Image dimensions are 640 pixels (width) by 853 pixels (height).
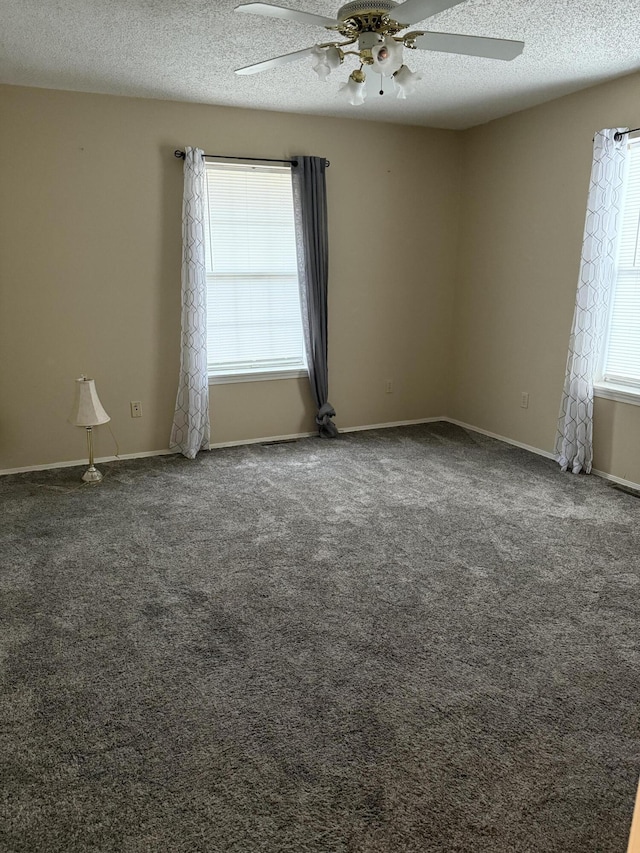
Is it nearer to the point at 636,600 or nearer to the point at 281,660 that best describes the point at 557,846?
the point at 281,660

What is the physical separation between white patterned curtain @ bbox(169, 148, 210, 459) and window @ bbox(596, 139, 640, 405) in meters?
2.80

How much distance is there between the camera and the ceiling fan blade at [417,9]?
2.03 meters

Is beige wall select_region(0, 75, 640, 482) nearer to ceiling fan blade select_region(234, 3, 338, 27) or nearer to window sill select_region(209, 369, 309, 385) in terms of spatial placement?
window sill select_region(209, 369, 309, 385)

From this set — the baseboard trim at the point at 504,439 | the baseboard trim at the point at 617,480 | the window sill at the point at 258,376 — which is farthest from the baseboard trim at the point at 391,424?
the baseboard trim at the point at 617,480

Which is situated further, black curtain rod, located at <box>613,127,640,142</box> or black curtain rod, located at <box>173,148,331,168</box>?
black curtain rod, located at <box>173,148,331,168</box>

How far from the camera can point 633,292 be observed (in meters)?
3.94

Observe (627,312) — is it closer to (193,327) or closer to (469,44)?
(469,44)

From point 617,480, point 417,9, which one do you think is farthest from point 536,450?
point 417,9

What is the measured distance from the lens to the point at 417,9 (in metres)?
2.08

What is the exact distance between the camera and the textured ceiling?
9.12ft

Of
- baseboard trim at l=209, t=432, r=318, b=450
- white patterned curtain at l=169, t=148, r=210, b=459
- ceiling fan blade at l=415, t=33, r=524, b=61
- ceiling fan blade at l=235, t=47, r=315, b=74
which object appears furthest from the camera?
baseboard trim at l=209, t=432, r=318, b=450

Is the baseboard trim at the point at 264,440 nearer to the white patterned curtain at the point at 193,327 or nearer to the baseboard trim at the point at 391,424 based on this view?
the white patterned curtain at the point at 193,327

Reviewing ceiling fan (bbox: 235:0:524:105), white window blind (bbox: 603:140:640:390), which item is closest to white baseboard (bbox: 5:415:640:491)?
white window blind (bbox: 603:140:640:390)

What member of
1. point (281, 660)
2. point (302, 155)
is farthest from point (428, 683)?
point (302, 155)
